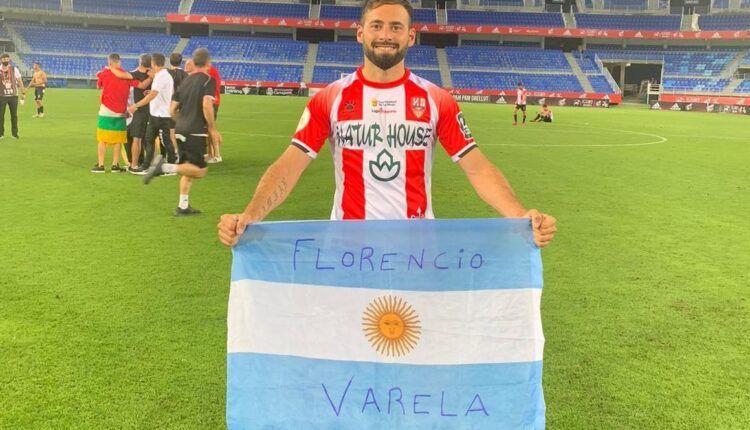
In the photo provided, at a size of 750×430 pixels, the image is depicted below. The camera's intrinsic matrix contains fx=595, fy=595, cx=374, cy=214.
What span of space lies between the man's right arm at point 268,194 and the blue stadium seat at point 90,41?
57573 mm

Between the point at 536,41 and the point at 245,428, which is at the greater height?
the point at 536,41

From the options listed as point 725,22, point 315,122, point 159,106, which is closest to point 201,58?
point 159,106

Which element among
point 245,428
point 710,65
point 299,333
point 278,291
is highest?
point 710,65

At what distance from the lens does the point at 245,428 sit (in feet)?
8.47

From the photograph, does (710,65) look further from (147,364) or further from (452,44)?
(147,364)

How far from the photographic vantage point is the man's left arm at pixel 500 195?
101 inches

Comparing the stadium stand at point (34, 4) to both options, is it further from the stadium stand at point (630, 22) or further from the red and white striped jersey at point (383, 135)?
the red and white striped jersey at point (383, 135)

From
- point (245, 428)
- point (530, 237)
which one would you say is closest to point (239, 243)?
point (245, 428)

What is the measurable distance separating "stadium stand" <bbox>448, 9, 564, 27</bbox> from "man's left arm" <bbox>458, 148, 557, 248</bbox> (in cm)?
5926

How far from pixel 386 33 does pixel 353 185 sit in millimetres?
782

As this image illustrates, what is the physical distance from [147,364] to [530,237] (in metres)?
2.70

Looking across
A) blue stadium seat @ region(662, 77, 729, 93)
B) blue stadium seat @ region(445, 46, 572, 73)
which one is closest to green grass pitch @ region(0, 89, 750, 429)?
blue stadium seat @ region(662, 77, 729, 93)

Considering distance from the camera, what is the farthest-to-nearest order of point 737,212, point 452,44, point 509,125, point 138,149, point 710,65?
point 452,44 → point 710,65 → point 509,125 → point 138,149 → point 737,212

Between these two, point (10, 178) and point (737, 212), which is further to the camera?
point (10, 178)
